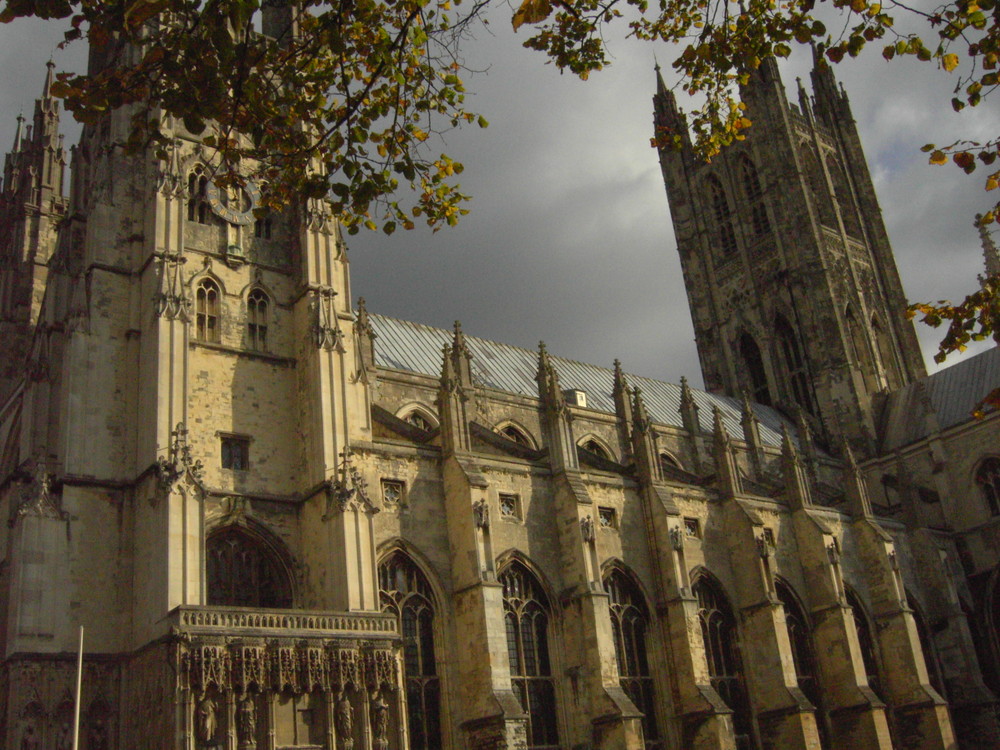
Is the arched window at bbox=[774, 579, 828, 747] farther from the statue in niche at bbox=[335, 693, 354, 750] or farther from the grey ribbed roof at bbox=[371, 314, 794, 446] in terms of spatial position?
the statue in niche at bbox=[335, 693, 354, 750]

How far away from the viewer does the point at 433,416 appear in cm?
3394

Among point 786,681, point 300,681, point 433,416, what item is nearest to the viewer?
point 300,681

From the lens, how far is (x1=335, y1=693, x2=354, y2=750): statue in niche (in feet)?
65.4

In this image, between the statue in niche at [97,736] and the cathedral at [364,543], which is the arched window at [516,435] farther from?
the statue in niche at [97,736]

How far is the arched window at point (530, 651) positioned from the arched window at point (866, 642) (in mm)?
12950

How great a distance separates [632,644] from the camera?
93.7 ft

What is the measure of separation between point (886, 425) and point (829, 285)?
7.74 meters

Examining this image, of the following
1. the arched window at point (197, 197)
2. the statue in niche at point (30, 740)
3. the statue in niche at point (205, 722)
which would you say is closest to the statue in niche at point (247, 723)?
the statue in niche at point (205, 722)

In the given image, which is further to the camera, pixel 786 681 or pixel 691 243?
pixel 691 243

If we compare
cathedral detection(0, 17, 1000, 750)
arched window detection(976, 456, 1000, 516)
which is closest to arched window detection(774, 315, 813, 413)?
arched window detection(976, 456, 1000, 516)

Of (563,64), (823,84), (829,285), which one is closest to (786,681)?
(563,64)

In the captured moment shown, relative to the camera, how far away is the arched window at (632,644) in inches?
1089

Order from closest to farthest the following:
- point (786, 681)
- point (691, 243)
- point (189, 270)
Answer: point (189, 270) < point (786, 681) < point (691, 243)

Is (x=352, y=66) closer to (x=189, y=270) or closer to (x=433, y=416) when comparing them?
(x=189, y=270)
